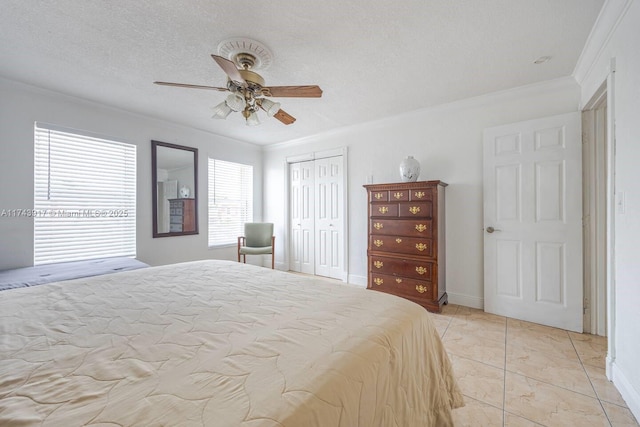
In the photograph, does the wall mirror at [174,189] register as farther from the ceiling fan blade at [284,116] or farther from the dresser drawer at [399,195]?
the dresser drawer at [399,195]

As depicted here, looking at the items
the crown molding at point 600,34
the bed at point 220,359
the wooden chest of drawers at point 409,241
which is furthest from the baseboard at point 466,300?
the crown molding at point 600,34

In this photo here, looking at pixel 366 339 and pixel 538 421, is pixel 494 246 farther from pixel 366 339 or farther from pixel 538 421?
pixel 366 339

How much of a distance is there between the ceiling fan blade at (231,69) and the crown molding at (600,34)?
2438 millimetres

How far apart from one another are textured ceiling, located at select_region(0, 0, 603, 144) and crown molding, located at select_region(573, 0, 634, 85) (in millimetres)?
47

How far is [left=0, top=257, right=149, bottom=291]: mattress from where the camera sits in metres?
2.23

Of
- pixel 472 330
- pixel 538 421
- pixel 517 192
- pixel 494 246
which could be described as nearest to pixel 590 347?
pixel 472 330

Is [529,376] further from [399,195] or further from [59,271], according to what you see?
[59,271]

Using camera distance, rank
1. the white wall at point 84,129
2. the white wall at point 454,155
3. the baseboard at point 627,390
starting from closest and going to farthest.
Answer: the baseboard at point 627,390 < the white wall at point 84,129 < the white wall at point 454,155

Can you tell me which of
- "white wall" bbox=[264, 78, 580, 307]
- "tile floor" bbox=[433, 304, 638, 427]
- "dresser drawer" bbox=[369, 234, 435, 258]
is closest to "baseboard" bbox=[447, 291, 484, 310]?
"white wall" bbox=[264, 78, 580, 307]

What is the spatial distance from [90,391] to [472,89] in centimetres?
365

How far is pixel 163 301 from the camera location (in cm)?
137

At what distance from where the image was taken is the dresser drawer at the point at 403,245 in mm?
3004

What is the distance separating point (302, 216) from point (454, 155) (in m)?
2.69

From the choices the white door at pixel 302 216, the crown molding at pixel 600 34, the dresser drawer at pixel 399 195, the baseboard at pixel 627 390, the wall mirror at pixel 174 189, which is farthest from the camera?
the white door at pixel 302 216
